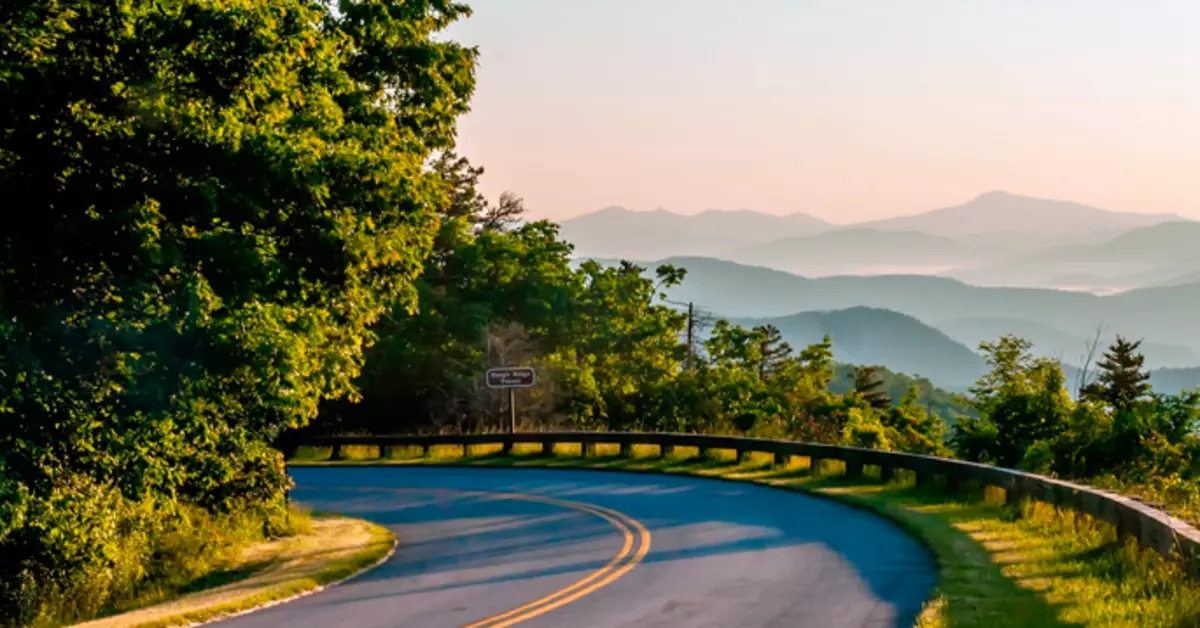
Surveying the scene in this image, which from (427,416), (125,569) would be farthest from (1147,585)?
(427,416)

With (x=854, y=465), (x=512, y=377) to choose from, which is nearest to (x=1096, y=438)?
(x=854, y=465)

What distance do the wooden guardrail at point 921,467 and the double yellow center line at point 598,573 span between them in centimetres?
636

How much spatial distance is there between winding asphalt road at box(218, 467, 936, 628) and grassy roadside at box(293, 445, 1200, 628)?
19.5 inches

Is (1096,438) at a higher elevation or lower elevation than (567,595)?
higher

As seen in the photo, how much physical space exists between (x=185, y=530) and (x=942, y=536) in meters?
11.3

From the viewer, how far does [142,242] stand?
44.6 feet

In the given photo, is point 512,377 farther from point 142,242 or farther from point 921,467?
point 142,242

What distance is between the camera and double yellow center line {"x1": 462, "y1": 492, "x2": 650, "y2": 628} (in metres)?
13.3

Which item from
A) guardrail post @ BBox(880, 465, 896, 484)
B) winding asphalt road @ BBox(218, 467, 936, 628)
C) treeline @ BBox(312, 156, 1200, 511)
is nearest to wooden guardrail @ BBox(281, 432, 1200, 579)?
guardrail post @ BBox(880, 465, 896, 484)

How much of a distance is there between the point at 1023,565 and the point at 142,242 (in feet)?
37.7

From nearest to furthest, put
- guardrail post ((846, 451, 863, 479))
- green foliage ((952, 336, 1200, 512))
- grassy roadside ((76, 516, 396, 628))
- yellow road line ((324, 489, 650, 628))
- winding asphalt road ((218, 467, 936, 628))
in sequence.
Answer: yellow road line ((324, 489, 650, 628)) → winding asphalt road ((218, 467, 936, 628)) → grassy roadside ((76, 516, 396, 628)) → green foliage ((952, 336, 1200, 512)) → guardrail post ((846, 451, 863, 479))

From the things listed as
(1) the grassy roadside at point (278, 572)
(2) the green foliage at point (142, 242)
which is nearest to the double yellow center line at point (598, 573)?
(1) the grassy roadside at point (278, 572)

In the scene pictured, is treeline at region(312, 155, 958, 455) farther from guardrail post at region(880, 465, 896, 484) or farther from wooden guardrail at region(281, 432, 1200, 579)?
guardrail post at region(880, 465, 896, 484)

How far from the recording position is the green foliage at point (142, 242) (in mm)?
13578
